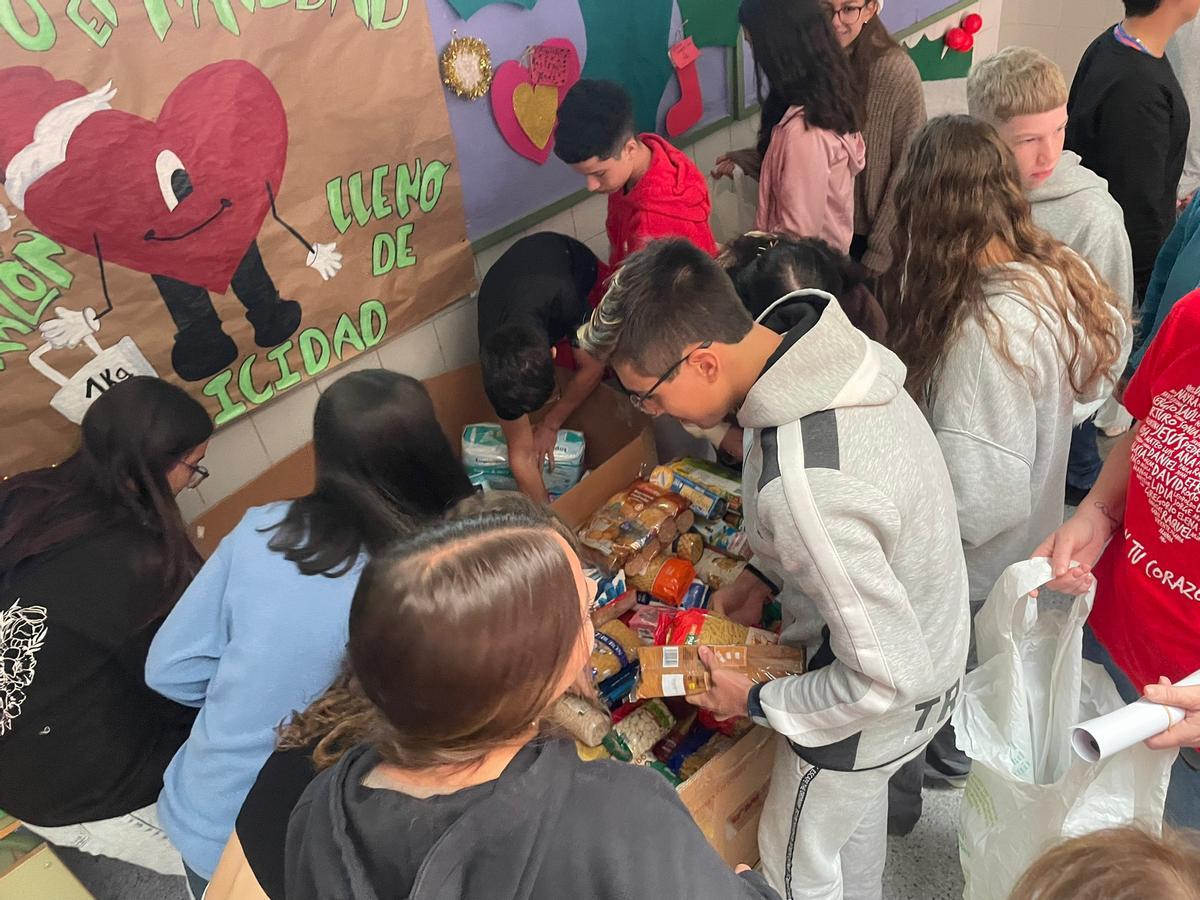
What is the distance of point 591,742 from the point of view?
1396mm

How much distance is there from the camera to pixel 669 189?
6.94 feet

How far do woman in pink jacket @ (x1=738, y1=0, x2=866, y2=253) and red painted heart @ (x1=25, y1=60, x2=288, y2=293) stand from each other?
51.2 inches

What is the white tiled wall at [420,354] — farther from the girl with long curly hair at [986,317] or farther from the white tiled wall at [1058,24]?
the white tiled wall at [1058,24]

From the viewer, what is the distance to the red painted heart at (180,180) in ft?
4.97

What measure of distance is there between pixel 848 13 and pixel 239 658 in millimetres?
2342

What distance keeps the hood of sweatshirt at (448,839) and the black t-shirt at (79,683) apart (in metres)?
0.80

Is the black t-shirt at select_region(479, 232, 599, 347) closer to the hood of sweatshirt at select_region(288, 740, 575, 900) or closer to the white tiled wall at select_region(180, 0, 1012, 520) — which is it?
the white tiled wall at select_region(180, 0, 1012, 520)

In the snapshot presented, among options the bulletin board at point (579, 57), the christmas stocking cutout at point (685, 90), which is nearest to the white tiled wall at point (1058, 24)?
the bulletin board at point (579, 57)

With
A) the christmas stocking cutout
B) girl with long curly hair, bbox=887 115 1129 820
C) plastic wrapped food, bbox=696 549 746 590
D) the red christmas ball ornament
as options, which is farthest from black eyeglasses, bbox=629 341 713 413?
the red christmas ball ornament

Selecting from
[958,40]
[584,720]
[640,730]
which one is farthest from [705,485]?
[958,40]

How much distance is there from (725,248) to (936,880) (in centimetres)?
158

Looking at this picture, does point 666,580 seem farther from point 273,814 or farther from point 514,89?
point 514,89

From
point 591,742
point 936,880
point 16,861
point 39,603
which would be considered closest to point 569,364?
point 591,742

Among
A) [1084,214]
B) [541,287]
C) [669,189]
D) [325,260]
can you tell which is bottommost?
[1084,214]
